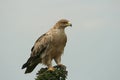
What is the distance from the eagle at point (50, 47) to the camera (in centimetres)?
1975

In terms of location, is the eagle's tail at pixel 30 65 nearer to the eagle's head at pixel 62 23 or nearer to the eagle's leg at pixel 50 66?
the eagle's leg at pixel 50 66

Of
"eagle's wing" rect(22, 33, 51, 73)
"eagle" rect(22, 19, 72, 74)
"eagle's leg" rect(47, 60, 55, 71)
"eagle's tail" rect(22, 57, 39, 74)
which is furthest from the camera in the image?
"eagle's tail" rect(22, 57, 39, 74)

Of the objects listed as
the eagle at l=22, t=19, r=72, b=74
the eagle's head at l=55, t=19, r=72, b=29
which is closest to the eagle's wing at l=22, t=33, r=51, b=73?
the eagle at l=22, t=19, r=72, b=74

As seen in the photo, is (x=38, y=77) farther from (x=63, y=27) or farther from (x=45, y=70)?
(x=63, y=27)

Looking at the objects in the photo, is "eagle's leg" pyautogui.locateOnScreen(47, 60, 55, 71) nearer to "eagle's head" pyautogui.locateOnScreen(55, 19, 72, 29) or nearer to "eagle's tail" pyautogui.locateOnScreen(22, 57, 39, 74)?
"eagle's tail" pyautogui.locateOnScreen(22, 57, 39, 74)

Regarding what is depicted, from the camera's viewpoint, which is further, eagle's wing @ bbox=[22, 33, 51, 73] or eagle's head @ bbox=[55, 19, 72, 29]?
eagle's wing @ bbox=[22, 33, 51, 73]

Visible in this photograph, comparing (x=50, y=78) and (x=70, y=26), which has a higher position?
(x=70, y=26)

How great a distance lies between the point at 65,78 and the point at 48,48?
6.48ft

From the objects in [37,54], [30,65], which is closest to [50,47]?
[37,54]

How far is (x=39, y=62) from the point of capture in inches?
817

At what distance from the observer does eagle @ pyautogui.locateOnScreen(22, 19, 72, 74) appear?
64.8ft

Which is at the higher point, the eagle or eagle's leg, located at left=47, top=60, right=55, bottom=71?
the eagle

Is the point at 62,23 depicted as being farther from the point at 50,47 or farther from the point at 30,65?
the point at 30,65

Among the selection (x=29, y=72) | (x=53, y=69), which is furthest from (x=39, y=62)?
(x=53, y=69)
